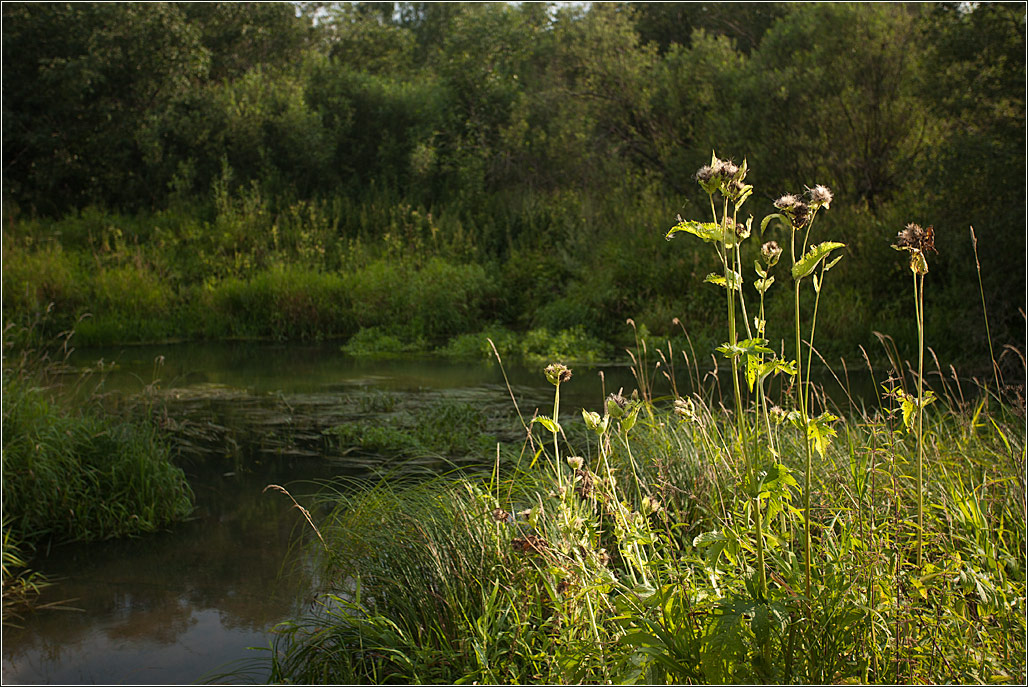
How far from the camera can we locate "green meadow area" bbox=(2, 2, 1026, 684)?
2.21m

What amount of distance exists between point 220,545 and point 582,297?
305 inches

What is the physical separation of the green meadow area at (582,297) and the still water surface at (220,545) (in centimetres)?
23

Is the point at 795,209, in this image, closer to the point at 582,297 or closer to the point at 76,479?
the point at 76,479

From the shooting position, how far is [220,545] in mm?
4695

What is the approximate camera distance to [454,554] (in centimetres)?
301

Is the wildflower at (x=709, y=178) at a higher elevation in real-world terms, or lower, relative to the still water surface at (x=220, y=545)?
higher

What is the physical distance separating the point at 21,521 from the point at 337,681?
2518 mm

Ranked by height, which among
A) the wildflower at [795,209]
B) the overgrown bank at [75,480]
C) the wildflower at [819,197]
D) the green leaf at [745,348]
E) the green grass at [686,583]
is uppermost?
the wildflower at [819,197]

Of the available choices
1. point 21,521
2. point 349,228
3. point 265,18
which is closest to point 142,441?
point 21,521

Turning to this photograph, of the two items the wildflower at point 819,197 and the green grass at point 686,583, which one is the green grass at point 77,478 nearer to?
the green grass at point 686,583

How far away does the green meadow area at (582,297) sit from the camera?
221cm

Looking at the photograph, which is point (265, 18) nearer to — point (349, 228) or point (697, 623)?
point (349, 228)

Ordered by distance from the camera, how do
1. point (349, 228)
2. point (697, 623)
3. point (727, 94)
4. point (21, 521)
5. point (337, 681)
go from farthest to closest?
point (349, 228) → point (727, 94) → point (21, 521) → point (337, 681) → point (697, 623)

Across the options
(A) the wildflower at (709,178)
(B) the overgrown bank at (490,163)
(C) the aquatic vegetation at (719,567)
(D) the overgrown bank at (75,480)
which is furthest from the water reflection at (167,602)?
(B) the overgrown bank at (490,163)
